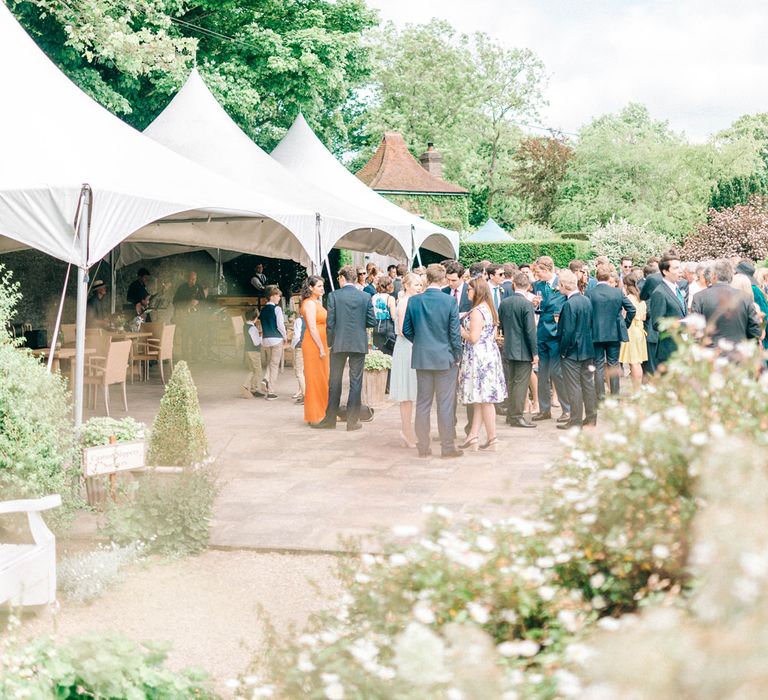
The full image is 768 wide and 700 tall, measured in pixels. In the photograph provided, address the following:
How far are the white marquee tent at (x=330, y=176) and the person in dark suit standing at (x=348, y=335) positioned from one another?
19.8 feet

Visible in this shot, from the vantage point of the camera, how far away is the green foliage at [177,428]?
6.47 m

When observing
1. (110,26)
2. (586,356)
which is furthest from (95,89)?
(586,356)

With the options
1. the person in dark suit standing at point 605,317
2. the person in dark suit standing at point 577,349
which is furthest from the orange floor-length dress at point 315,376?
the person in dark suit standing at point 605,317

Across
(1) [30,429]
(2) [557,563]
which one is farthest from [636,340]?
(2) [557,563]

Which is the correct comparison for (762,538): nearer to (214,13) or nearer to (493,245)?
(214,13)

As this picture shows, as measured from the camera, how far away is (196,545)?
5.86 m

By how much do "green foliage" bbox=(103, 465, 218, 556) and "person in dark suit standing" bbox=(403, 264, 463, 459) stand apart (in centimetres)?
288

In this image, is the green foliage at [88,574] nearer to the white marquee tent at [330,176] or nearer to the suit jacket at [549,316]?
the suit jacket at [549,316]

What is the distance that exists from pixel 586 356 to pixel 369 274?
18.9 ft

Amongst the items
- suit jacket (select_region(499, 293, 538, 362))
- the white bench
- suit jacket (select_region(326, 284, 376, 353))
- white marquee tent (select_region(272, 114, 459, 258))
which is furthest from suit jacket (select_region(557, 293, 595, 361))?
white marquee tent (select_region(272, 114, 459, 258))

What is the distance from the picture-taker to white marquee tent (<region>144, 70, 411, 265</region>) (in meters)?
13.5

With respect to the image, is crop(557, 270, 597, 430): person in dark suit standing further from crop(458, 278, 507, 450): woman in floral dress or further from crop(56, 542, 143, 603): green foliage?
crop(56, 542, 143, 603): green foliage

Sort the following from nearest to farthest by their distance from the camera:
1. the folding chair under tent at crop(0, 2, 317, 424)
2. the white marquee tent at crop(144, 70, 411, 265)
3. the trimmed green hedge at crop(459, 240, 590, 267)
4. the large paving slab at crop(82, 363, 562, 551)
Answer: the large paving slab at crop(82, 363, 562, 551) < the folding chair under tent at crop(0, 2, 317, 424) < the white marquee tent at crop(144, 70, 411, 265) < the trimmed green hedge at crop(459, 240, 590, 267)

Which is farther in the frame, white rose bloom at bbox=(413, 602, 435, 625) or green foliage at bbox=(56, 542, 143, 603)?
green foliage at bbox=(56, 542, 143, 603)
